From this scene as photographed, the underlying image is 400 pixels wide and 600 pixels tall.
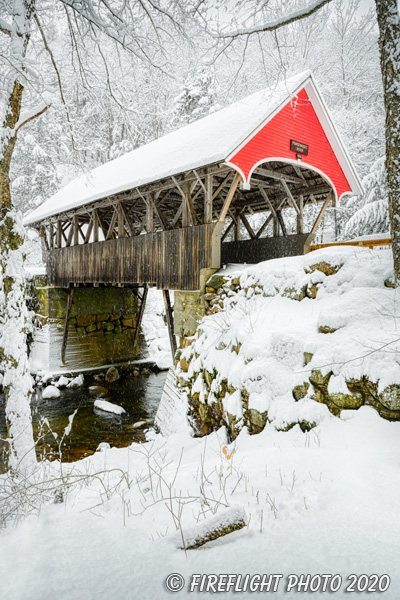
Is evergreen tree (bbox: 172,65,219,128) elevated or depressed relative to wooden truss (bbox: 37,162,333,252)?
elevated

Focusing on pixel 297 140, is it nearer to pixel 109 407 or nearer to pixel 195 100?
pixel 109 407

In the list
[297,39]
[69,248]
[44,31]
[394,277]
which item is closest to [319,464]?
[394,277]

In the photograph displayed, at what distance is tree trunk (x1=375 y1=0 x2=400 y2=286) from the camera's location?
3.61m

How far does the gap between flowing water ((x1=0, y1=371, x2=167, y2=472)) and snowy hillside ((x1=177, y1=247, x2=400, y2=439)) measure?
2592mm

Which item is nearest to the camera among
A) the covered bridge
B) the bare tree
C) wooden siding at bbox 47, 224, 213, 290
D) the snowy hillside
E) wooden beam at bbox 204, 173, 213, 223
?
the snowy hillside

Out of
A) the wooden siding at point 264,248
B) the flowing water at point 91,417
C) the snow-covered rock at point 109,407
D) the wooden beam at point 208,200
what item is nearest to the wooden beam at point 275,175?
the wooden siding at point 264,248

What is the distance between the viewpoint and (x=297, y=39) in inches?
236

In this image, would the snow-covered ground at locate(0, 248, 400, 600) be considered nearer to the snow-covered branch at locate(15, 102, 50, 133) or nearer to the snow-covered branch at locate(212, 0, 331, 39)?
the snow-covered branch at locate(212, 0, 331, 39)

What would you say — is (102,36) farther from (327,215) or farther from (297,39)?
(327,215)

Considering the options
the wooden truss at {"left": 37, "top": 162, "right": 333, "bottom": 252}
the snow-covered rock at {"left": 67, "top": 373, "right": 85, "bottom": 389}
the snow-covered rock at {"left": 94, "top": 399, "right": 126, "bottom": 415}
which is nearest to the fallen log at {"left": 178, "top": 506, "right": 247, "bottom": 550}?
the wooden truss at {"left": 37, "top": 162, "right": 333, "bottom": 252}

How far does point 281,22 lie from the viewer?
462cm

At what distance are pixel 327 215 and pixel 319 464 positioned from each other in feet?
64.3

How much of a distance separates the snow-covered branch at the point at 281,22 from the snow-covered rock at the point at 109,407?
322 inches

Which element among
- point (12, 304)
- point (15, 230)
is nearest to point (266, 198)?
point (15, 230)
